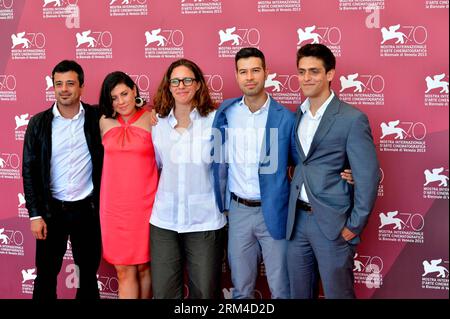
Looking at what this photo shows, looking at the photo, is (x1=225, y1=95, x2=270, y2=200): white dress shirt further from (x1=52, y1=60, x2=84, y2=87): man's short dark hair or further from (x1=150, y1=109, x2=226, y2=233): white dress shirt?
(x1=52, y1=60, x2=84, y2=87): man's short dark hair

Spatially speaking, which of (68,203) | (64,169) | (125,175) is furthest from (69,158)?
(125,175)

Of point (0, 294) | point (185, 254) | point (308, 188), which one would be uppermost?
point (308, 188)

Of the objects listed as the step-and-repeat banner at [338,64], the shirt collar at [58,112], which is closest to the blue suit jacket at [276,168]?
the step-and-repeat banner at [338,64]

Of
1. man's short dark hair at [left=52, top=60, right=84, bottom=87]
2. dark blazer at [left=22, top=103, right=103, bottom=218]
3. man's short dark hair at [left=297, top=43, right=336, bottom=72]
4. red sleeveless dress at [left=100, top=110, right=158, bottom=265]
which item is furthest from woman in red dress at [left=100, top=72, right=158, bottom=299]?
man's short dark hair at [left=297, top=43, right=336, bottom=72]

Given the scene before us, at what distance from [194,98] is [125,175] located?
0.59m

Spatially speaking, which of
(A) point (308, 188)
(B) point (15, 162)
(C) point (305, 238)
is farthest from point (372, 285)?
(B) point (15, 162)

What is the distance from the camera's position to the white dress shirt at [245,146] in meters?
2.67

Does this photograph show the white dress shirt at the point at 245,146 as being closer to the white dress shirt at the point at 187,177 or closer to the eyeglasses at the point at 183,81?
the white dress shirt at the point at 187,177

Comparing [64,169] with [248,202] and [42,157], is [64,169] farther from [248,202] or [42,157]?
[248,202]

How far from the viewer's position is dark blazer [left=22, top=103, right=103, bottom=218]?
2.92 m

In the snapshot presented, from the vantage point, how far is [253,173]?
266cm

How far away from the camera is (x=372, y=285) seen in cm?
319
